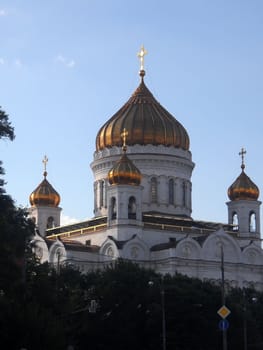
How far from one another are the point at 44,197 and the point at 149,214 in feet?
34.2

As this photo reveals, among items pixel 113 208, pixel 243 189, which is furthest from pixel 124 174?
pixel 243 189

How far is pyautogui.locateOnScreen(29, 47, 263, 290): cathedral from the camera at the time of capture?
6962 centimetres

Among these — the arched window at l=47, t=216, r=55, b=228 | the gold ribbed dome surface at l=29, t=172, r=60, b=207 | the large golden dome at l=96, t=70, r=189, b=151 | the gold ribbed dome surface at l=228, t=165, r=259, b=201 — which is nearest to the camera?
the large golden dome at l=96, t=70, r=189, b=151

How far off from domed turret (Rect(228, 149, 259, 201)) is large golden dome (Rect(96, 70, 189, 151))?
5045 millimetres

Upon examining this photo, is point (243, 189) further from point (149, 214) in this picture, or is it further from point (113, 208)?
point (113, 208)

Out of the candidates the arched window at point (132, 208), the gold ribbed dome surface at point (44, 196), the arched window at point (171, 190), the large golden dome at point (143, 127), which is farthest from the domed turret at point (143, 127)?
the arched window at point (132, 208)

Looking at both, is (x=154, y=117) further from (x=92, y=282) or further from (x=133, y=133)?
(x=92, y=282)

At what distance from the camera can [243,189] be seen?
7619 centimetres

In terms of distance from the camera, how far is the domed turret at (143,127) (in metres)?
76.1

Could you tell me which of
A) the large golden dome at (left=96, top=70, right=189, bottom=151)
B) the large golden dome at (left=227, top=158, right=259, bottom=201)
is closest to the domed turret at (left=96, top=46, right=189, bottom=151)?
the large golden dome at (left=96, top=70, right=189, bottom=151)

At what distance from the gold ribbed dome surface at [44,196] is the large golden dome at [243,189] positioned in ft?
47.7

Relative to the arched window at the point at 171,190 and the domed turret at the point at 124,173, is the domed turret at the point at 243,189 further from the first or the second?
the domed turret at the point at 124,173

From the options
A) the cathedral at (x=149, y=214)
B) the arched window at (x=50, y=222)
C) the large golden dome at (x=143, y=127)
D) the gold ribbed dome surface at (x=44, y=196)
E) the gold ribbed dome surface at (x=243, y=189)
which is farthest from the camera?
the arched window at (x=50, y=222)

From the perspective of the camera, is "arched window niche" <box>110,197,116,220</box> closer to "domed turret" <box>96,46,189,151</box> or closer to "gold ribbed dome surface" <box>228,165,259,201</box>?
"domed turret" <box>96,46,189,151</box>
